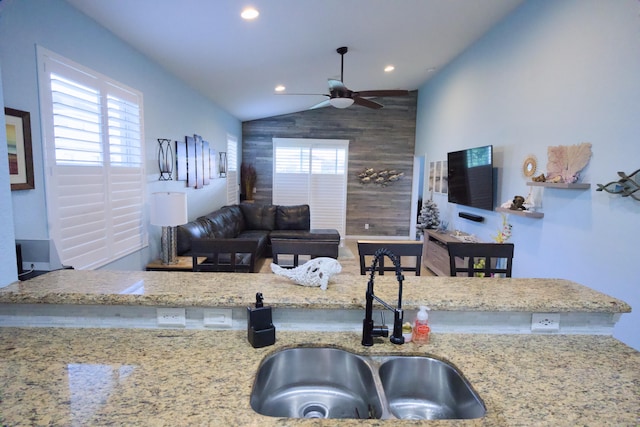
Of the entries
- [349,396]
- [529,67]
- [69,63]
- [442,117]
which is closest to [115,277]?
[349,396]

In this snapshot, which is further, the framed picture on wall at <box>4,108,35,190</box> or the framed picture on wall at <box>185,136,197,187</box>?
the framed picture on wall at <box>185,136,197,187</box>

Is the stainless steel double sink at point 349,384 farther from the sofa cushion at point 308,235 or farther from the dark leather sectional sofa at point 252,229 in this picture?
the sofa cushion at point 308,235

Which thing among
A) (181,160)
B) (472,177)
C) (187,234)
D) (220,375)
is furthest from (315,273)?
(472,177)

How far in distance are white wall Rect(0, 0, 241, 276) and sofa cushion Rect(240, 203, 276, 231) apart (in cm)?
213

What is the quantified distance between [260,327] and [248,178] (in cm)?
655

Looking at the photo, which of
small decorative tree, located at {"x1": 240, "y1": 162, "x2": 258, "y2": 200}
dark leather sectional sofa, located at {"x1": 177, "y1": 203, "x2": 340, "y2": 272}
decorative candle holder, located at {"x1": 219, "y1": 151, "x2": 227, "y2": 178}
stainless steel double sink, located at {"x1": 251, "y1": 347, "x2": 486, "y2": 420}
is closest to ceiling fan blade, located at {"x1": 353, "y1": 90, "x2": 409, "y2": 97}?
dark leather sectional sofa, located at {"x1": 177, "y1": 203, "x2": 340, "y2": 272}

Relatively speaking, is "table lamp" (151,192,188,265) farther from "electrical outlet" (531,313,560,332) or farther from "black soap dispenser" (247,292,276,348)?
"electrical outlet" (531,313,560,332)

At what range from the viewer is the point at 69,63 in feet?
7.17

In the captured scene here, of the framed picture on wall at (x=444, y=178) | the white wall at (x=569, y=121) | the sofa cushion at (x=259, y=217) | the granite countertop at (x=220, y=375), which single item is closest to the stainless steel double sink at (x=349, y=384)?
the granite countertop at (x=220, y=375)

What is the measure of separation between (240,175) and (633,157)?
6.67m

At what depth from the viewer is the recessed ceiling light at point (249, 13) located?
2547 millimetres

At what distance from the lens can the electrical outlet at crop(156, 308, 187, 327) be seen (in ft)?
4.11

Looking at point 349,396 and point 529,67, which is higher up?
point 529,67

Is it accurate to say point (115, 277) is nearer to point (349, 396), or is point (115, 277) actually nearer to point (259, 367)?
point (259, 367)
